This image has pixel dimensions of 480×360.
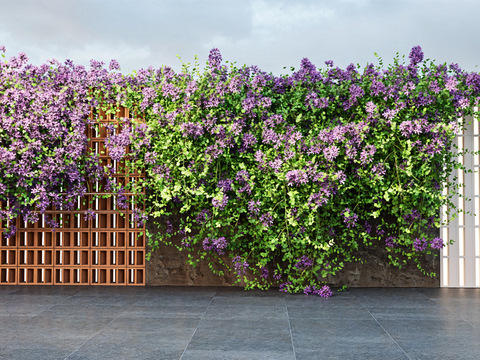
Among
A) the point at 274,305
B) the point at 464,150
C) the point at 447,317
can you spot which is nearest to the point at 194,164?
the point at 274,305

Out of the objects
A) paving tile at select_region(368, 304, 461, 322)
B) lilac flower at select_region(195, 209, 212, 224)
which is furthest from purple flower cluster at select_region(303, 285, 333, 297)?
lilac flower at select_region(195, 209, 212, 224)

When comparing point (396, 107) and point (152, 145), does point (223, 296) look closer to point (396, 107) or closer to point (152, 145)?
point (152, 145)

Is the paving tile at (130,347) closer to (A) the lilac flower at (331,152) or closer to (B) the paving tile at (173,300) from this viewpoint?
(B) the paving tile at (173,300)

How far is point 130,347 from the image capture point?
293cm

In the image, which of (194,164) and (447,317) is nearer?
(447,317)

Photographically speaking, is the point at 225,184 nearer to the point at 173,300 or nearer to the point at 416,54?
the point at 173,300

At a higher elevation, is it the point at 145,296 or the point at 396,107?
the point at 396,107

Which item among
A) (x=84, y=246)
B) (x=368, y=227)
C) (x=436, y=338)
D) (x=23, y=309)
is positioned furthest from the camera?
(x=84, y=246)

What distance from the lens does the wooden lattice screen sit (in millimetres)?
5262

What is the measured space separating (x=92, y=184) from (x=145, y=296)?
163 cm

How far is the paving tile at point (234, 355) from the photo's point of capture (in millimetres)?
2723

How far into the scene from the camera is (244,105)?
4.45m

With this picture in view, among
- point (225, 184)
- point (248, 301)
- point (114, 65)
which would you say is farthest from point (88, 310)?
point (114, 65)

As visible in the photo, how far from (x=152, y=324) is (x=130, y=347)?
57cm
